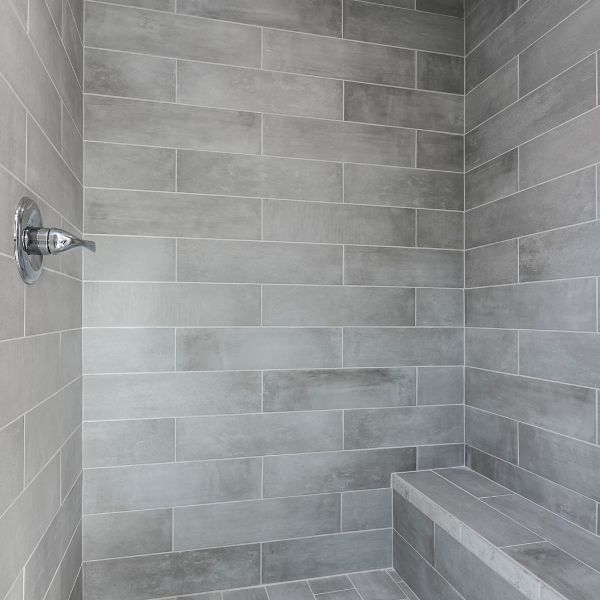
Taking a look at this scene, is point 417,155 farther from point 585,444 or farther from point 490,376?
point 585,444

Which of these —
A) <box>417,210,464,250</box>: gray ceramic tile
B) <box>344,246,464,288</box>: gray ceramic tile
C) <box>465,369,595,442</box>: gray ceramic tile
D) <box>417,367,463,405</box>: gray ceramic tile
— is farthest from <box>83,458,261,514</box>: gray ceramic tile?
<box>417,210,464,250</box>: gray ceramic tile

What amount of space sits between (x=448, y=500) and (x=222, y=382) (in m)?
1.01

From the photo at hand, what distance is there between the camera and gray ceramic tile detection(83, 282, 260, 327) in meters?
1.89

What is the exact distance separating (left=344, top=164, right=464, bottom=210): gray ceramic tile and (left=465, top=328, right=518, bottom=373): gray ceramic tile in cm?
62

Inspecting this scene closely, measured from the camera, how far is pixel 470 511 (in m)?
1.75

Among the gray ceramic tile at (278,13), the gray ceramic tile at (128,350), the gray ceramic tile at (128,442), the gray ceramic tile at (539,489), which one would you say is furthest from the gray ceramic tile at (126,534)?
the gray ceramic tile at (278,13)

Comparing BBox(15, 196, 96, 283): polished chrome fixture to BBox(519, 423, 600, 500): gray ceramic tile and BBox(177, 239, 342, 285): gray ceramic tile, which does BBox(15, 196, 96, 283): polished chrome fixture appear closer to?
BBox(177, 239, 342, 285): gray ceramic tile

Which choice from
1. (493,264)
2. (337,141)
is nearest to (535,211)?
(493,264)

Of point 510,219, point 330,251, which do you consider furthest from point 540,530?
point 330,251

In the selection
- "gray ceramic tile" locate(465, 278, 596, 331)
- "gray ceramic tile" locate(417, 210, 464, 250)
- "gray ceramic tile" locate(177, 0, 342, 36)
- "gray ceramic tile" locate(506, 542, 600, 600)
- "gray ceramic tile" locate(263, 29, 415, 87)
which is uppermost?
"gray ceramic tile" locate(177, 0, 342, 36)

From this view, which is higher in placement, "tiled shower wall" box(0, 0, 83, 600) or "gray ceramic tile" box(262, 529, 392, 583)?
"tiled shower wall" box(0, 0, 83, 600)

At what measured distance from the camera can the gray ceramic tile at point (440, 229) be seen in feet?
7.29

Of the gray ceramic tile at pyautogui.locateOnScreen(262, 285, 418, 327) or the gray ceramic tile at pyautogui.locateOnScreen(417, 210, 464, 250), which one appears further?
the gray ceramic tile at pyautogui.locateOnScreen(417, 210, 464, 250)

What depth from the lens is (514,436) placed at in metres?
1.94
